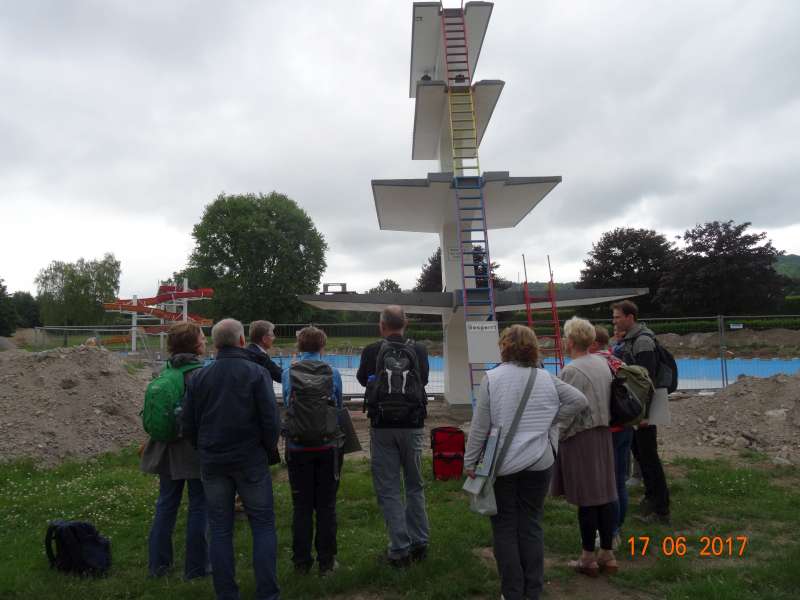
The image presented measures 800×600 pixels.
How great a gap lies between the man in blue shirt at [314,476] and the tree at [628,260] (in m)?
39.2

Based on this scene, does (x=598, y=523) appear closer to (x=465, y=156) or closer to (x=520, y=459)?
(x=520, y=459)

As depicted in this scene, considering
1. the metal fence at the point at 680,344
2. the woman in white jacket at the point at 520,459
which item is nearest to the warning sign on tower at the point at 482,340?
the metal fence at the point at 680,344

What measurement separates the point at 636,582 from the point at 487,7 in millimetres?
11497

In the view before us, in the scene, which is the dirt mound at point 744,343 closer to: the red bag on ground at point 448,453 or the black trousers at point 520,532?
the red bag on ground at point 448,453

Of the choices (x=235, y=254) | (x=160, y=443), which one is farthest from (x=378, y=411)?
(x=235, y=254)

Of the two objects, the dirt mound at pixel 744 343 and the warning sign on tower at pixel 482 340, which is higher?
the warning sign on tower at pixel 482 340

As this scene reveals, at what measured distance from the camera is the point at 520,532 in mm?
3359

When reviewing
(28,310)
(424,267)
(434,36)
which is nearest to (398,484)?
(434,36)

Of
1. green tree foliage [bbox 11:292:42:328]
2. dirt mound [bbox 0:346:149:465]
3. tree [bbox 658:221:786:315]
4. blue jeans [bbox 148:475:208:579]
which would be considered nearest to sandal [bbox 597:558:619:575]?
blue jeans [bbox 148:475:208:579]

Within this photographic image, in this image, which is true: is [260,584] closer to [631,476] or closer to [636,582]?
[636,582]

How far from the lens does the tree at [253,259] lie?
146 feet

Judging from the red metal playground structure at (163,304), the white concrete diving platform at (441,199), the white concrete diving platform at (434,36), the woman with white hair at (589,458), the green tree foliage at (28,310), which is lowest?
the woman with white hair at (589,458)

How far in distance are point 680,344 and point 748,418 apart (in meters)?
18.1

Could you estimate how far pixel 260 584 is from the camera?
11.2 feet
